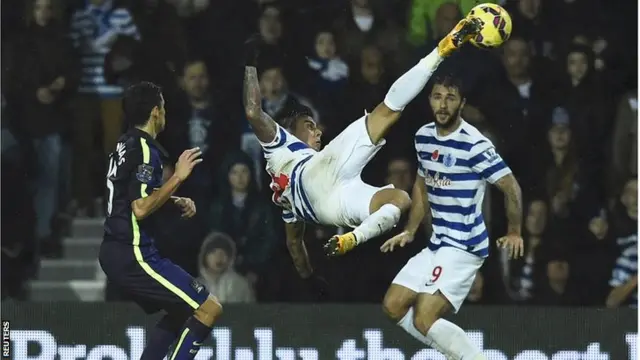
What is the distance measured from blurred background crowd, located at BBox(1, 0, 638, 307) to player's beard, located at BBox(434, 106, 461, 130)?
2.87ft

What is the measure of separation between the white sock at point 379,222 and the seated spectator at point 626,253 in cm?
176

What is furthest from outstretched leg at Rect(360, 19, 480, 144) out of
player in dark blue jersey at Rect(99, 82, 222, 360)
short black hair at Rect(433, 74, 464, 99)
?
player in dark blue jersey at Rect(99, 82, 222, 360)

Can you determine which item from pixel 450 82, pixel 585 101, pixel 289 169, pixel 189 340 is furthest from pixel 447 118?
pixel 189 340

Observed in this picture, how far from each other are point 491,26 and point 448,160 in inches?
26.8

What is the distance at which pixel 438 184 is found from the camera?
31.6 feet

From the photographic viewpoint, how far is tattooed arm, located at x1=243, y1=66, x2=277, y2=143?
985 centimetres

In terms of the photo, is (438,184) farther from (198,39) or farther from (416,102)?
(198,39)

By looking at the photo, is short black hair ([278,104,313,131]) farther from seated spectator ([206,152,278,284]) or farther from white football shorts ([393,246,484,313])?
white football shorts ([393,246,484,313])

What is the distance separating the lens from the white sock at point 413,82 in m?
9.27

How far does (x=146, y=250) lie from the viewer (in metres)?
9.16

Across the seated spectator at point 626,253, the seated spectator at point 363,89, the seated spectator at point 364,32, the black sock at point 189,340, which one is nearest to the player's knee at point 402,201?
the black sock at point 189,340

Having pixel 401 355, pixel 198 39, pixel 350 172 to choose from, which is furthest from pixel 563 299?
pixel 198 39

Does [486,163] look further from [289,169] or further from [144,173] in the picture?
[144,173]

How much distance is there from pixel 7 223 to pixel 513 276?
9.13 feet
